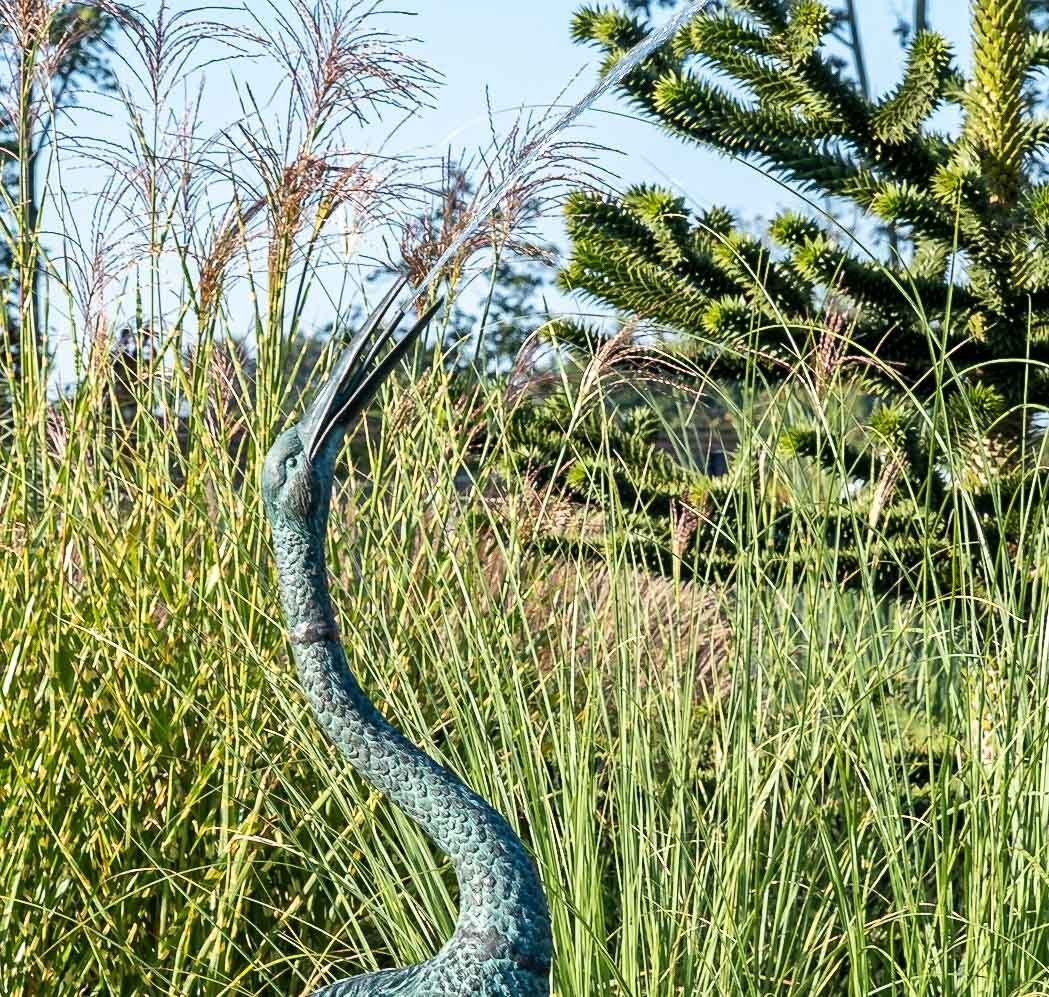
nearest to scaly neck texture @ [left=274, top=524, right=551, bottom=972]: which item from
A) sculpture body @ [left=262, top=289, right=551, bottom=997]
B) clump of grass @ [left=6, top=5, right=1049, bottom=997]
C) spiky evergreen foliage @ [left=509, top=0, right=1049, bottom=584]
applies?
sculpture body @ [left=262, top=289, right=551, bottom=997]

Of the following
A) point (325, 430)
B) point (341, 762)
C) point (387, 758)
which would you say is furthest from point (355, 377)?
point (341, 762)

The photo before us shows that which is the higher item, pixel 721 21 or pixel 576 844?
pixel 721 21

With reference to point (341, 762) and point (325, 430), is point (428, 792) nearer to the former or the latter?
point (325, 430)

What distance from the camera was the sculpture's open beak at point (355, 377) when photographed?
141 centimetres

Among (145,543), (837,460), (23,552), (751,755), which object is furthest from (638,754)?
(23,552)

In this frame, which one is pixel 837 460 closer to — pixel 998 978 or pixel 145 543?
pixel 998 978

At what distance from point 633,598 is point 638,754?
0.36m

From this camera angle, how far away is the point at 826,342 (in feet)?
8.43

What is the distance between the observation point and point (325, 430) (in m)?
1.46

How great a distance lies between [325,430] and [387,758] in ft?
1.23

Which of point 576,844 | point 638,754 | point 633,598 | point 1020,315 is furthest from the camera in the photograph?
point 1020,315

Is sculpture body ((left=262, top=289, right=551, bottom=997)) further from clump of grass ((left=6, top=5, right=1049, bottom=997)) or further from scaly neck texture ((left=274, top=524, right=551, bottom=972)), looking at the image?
clump of grass ((left=6, top=5, right=1049, bottom=997))

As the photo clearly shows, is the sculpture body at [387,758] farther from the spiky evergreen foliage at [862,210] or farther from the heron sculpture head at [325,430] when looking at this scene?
the spiky evergreen foliage at [862,210]

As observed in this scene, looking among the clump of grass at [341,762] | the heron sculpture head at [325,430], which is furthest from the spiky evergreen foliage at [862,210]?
the heron sculpture head at [325,430]
